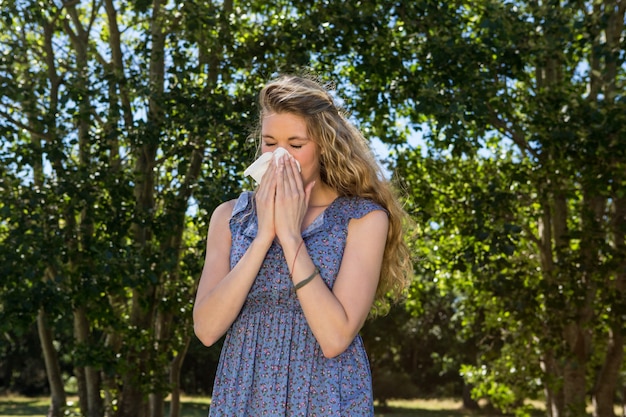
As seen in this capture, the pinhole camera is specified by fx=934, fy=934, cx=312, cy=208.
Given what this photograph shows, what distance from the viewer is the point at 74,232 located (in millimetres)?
8305

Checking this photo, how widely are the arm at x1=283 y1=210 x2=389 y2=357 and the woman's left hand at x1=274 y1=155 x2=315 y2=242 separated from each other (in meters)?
0.04

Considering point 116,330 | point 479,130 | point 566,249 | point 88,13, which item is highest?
point 88,13

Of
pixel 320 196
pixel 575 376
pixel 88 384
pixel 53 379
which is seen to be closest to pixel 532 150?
pixel 575 376

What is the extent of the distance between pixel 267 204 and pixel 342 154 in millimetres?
302

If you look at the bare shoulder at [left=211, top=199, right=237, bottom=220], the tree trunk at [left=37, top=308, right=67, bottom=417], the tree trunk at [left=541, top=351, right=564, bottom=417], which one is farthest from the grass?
the bare shoulder at [left=211, top=199, right=237, bottom=220]

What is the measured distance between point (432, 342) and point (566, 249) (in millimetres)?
20708

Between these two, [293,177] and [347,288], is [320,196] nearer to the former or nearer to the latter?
→ [293,177]

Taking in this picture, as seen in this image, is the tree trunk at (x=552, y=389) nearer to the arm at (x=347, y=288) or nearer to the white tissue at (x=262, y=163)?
the arm at (x=347, y=288)

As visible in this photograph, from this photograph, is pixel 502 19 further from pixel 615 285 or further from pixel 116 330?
pixel 116 330

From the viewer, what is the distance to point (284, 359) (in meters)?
2.46

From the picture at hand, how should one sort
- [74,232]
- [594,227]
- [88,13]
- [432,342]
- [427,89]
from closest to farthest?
[427,89]
[74,232]
[594,227]
[88,13]
[432,342]

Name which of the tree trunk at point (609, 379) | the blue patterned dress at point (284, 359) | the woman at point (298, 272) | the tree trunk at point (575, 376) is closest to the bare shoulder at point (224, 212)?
the woman at point (298, 272)

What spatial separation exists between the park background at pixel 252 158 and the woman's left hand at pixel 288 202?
516 cm

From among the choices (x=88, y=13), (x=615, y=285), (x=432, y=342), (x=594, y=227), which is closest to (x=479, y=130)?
(x=594, y=227)
